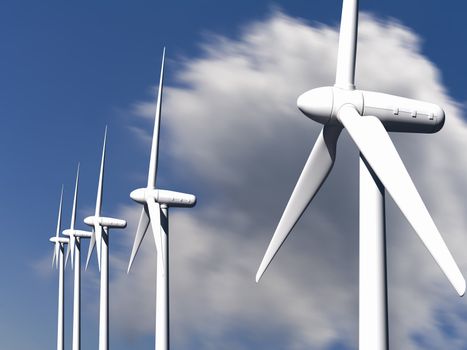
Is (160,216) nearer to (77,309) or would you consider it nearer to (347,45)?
(347,45)

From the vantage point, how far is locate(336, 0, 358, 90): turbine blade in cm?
3341

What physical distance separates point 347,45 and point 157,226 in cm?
2498

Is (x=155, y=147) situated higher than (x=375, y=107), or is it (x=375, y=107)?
(x=155, y=147)

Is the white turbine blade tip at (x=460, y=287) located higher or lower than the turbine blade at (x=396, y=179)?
lower

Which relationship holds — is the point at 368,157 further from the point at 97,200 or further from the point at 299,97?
the point at 97,200

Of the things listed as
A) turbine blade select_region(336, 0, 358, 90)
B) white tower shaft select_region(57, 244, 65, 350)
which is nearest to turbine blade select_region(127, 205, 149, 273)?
turbine blade select_region(336, 0, 358, 90)

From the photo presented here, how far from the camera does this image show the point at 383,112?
106ft

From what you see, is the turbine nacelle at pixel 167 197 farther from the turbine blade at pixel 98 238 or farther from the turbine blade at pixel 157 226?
the turbine blade at pixel 98 238

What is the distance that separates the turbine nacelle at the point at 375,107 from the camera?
32094 mm

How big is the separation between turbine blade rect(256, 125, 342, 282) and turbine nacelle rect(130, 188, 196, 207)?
80.0 ft

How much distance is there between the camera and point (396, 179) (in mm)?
28922

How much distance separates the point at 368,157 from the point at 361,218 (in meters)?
2.13

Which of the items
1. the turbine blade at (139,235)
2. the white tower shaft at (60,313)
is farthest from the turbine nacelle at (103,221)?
the white tower shaft at (60,313)

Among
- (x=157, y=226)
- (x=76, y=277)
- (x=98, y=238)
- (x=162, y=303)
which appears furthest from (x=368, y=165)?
(x=76, y=277)
